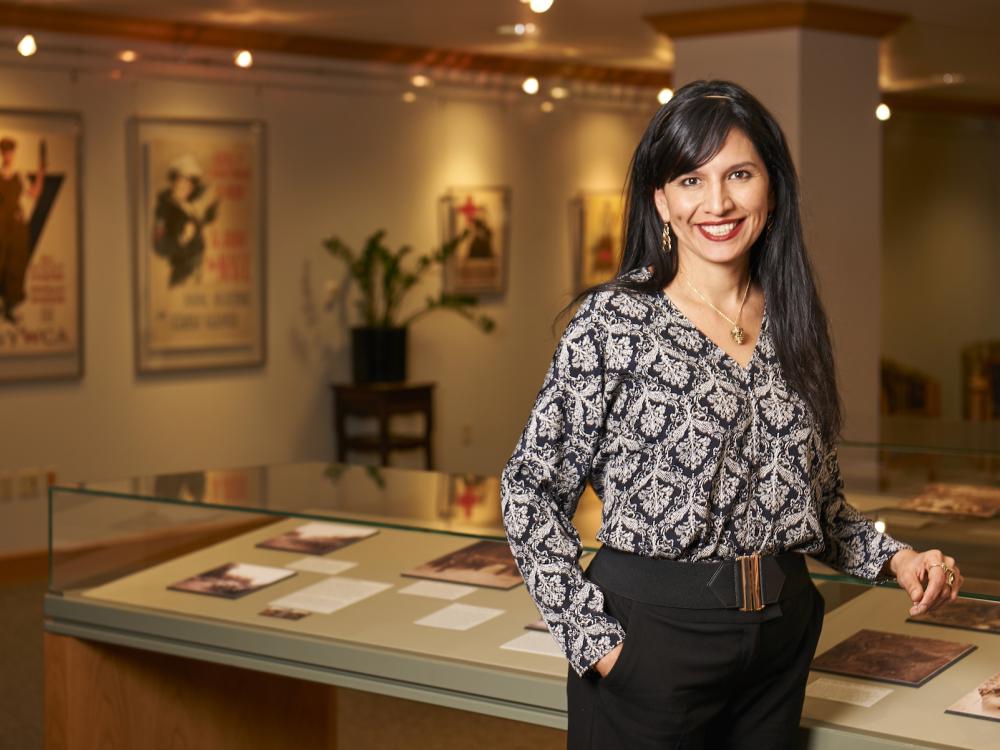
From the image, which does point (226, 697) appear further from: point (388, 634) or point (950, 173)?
point (950, 173)

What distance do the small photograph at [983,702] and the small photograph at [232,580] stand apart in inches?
60.2

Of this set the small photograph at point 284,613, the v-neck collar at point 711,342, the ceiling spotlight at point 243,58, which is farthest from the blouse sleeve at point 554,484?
the ceiling spotlight at point 243,58

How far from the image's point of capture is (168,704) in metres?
3.27

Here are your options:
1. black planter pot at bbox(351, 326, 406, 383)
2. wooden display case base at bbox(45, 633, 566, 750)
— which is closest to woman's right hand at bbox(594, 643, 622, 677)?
wooden display case base at bbox(45, 633, 566, 750)

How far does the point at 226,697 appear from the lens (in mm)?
3400

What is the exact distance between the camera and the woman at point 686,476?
1.81 metres

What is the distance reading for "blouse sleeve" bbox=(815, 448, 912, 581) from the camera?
203cm

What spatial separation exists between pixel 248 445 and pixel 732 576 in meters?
6.59

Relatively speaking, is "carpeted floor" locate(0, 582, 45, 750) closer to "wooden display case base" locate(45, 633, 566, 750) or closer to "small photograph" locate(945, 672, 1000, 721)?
"wooden display case base" locate(45, 633, 566, 750)

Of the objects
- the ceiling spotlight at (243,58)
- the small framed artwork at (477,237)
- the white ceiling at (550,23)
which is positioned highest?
the white ceiling at (550,23)

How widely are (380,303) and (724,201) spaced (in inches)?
275

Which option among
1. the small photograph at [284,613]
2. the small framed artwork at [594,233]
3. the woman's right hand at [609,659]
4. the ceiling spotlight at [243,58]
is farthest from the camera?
the small framed artwork at [594,233]

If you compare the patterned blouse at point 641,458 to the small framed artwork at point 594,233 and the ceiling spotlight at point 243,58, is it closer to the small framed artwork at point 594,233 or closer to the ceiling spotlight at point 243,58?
the ceiling spotlight at point 243,58

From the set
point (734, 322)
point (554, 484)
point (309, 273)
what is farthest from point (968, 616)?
point (309, 273)
